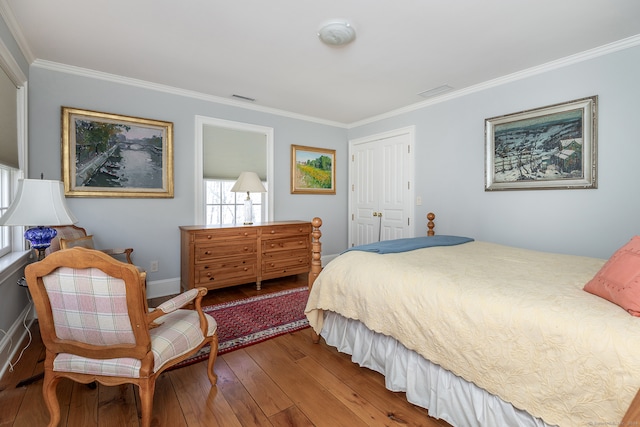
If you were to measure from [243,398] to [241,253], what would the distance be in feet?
6.83

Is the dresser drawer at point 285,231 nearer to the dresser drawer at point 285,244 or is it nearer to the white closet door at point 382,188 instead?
the dresser drawer at point 285,244

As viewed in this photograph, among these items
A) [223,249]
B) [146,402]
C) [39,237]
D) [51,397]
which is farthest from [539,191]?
[39,237]

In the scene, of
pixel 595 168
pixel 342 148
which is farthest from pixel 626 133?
pixel 342 148

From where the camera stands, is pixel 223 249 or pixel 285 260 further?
pixel 285 260

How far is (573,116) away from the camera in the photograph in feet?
9.20

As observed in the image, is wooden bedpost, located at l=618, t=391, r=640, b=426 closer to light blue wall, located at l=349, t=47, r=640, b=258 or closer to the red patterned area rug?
the red patterned area rug

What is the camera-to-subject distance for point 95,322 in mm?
1377

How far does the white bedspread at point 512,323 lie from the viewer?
1.04 m

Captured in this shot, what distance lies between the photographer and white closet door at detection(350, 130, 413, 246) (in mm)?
4316

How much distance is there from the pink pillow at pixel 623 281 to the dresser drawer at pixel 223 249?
317cm

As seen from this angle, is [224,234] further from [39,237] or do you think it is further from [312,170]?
[312,170]

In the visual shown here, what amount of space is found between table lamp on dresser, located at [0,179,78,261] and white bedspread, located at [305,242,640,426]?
5.71ft

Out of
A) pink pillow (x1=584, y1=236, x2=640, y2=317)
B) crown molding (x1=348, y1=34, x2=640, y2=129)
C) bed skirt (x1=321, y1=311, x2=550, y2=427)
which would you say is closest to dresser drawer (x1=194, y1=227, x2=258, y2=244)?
bed skirt (x1=321, y1=311, x2=550, y2=427)

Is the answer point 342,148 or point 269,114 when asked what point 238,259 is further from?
point 342,148
